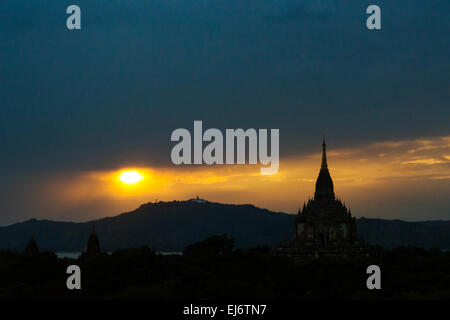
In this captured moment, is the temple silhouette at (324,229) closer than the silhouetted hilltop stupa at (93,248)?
No

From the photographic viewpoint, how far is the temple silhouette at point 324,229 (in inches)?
5635

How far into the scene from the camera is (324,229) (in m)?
152

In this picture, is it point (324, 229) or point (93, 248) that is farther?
point (324, 229)

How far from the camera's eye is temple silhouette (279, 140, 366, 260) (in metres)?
143

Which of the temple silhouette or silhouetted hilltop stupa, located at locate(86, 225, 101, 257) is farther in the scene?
the temple silhouette
